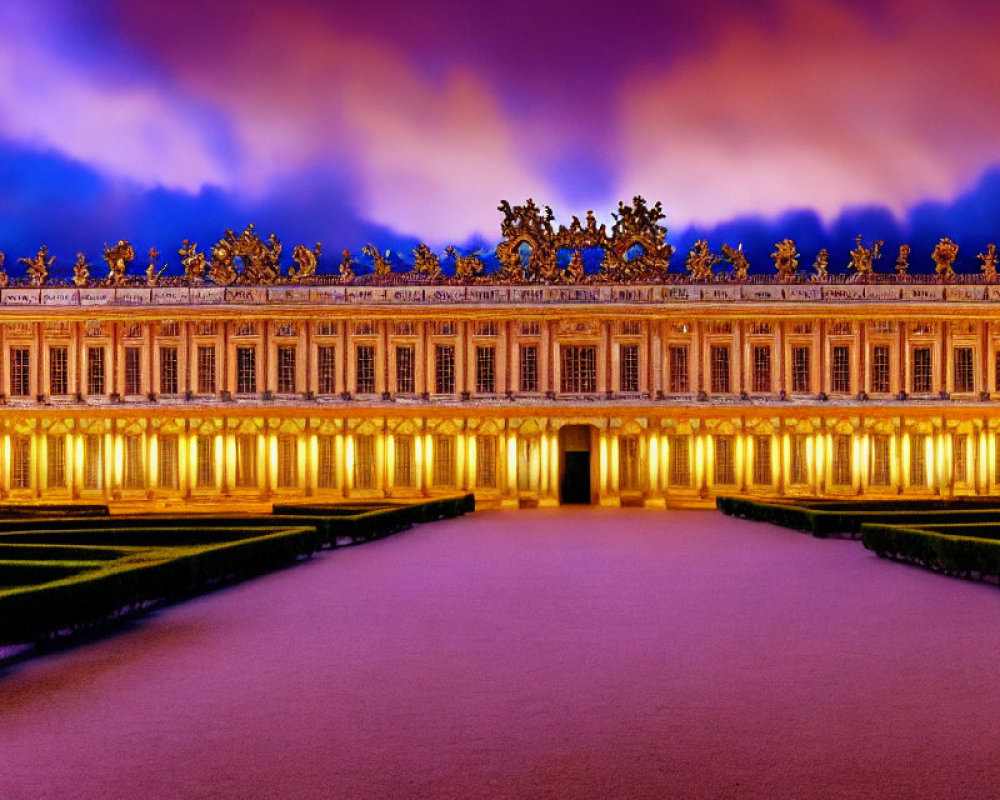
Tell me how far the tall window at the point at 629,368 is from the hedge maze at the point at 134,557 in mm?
14268

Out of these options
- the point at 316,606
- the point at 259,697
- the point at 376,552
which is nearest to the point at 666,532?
the point at 376,552

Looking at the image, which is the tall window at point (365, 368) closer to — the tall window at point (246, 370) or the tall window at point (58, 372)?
the tall window at point (246, 370)

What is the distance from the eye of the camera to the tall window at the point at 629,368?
3757 cm

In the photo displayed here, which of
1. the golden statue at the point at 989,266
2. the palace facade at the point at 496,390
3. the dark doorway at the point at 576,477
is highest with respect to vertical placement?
the golden statue at the point at 989,266

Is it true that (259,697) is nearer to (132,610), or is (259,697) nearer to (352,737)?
(352,737)

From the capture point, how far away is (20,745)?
284 inches

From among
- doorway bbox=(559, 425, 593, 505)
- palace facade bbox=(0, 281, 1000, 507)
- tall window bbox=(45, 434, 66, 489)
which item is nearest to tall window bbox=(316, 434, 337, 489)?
palace facade bbox=(0, 281, 1000, 507)

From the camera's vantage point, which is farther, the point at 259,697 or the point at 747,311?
the point at 747,311

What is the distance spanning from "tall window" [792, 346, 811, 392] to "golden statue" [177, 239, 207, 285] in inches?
971

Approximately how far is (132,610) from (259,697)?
5.42 meters

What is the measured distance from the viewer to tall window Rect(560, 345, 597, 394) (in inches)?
1479

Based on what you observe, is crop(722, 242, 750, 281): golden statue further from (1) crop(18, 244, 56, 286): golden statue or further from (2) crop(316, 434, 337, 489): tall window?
(1) crop(18, 244, 56, 286): golden statue

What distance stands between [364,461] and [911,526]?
2394 centimetres

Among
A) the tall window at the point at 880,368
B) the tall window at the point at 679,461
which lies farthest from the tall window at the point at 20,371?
the tall window at the point at 880,368
